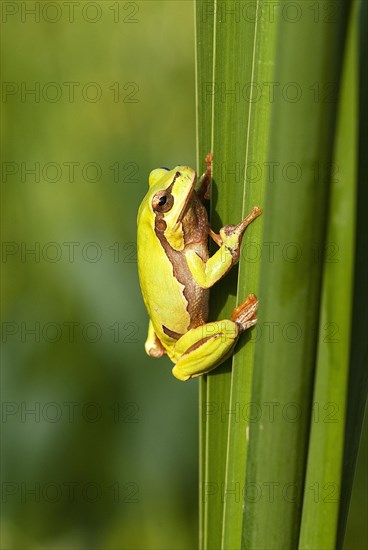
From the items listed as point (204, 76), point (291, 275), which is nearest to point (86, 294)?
point (204, 76)

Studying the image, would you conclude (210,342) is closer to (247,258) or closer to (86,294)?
(247,258)

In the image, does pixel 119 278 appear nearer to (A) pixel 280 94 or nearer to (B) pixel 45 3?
(B) pixel 45 3

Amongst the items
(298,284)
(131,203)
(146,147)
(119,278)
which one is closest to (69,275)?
(119,278)

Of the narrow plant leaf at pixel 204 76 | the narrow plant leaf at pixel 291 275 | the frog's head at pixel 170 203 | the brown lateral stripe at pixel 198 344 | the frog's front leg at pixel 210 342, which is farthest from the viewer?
the frog's head at pixel 170 203

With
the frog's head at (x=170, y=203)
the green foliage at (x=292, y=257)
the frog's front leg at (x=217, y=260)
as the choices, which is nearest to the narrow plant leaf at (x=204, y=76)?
the green foliage at (x=292, y=257)

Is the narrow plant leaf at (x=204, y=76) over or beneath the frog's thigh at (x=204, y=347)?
over

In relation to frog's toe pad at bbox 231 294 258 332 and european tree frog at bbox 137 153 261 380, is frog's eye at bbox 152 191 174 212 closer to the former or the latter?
european tree frog at bbox 137 153 261 380

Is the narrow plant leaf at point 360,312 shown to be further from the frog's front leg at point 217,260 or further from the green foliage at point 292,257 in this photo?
the frog's front leg at point 217,260
